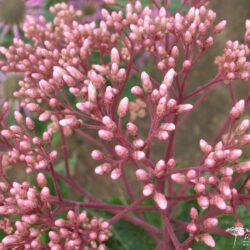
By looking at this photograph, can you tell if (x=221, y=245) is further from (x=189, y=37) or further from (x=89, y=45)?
(x=89, y=45)

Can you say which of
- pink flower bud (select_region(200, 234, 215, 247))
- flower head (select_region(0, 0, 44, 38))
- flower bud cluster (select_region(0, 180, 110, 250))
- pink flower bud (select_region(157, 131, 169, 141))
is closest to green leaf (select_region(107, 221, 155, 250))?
flower bud cluster (select_region(0, 180, 110, 250))

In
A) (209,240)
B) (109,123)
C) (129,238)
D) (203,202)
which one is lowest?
(129,238)

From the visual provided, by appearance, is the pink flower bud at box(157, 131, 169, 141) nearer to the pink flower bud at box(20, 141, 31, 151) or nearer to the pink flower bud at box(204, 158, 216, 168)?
the pink flower bud at box(204, 158, 216, 168)

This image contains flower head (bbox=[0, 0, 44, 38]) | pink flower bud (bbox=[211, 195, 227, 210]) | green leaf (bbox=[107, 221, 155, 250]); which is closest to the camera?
pink flower bud (bbox=[211, 195, 227, 210])

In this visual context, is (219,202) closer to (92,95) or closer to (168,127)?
(168,127)

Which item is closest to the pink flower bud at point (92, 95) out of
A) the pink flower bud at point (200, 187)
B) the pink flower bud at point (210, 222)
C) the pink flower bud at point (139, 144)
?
the pink flower bud at point (139, 144)

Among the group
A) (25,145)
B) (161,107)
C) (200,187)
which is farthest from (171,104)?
(25,145)

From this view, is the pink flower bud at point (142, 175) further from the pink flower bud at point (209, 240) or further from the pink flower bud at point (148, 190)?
the pink flower bud at point (209, 240)

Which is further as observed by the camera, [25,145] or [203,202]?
[25,145]

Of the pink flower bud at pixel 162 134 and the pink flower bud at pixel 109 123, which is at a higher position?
the pink flower bud at pixel 109 123

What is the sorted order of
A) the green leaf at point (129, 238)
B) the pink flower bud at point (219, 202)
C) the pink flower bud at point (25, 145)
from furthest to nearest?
1. the green leaf at point (129, 238)
2. the pink flower bud at point (25, 145)
3. the pink flower bud at point (219, 202)

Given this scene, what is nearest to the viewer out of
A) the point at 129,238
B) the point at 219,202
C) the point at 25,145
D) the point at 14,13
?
the point at 219,202
